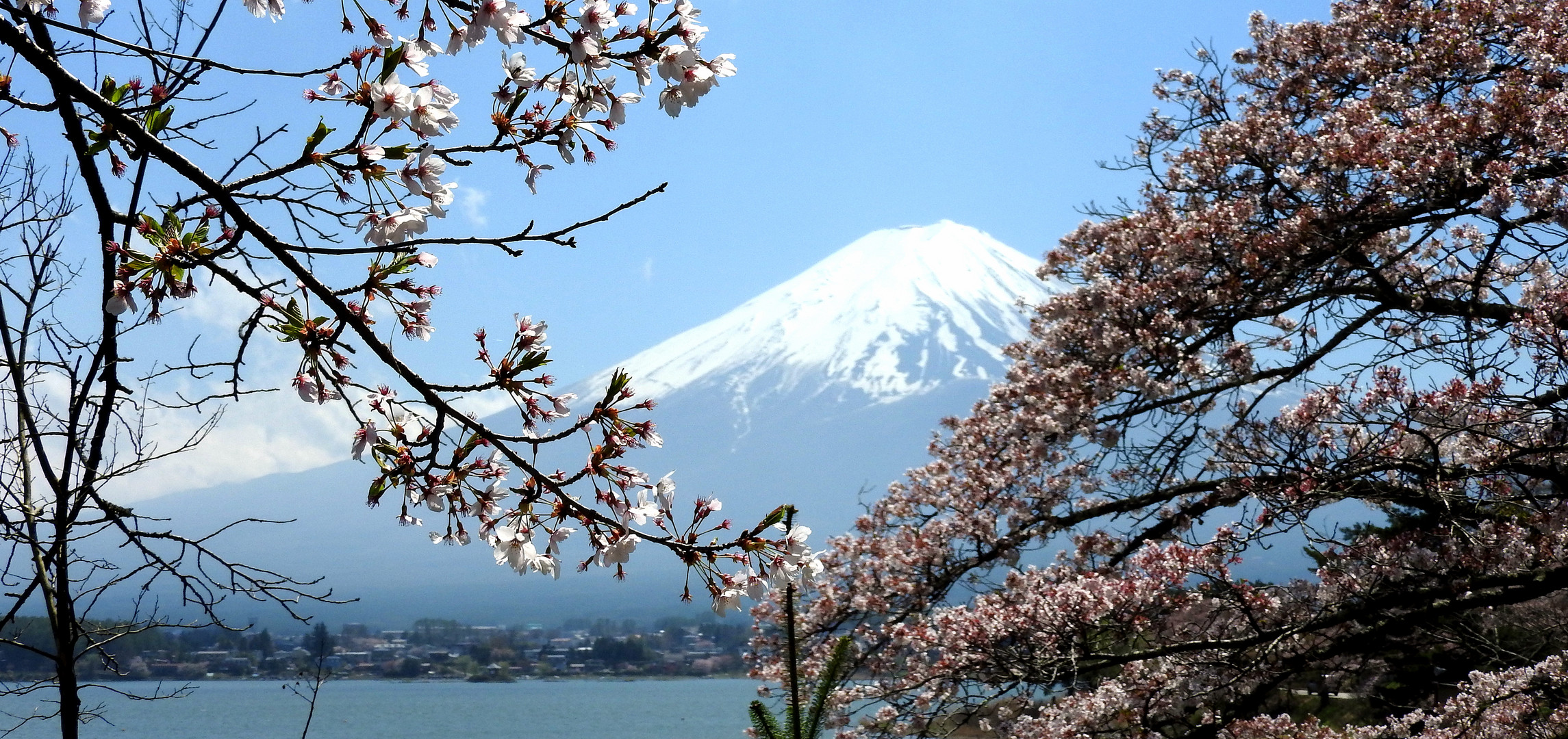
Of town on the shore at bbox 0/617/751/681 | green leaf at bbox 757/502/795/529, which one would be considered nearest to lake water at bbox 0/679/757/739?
town on the shore at bbox 0/617/751/681

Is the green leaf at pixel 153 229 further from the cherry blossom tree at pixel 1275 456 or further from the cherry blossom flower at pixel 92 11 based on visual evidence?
the cherry blossom tree at pixel 1275 456

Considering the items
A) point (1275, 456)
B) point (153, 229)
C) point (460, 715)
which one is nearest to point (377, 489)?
point (153, 229)

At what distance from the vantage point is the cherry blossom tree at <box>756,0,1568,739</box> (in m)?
5.20

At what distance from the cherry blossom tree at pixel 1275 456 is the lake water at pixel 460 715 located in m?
27.9

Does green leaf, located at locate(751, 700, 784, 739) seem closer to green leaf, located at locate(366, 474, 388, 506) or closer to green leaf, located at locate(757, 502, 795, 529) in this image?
green leaf, located at locate(757, 502, 795, 529)

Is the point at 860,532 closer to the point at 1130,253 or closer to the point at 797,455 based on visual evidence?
the point at 1130,253

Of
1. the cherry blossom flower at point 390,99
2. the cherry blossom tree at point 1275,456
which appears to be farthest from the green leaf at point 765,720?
the cherry blossom tree at point 1275,456

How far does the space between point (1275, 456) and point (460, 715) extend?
69.6 metres

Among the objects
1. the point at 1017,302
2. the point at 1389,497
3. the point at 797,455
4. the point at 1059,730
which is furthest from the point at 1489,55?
the point at 797,455

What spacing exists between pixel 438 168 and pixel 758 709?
48.0 inches

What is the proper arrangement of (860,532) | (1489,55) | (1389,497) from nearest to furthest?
(1389,497) → (1489,55) → (860,532)

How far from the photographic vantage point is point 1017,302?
10.2 meters

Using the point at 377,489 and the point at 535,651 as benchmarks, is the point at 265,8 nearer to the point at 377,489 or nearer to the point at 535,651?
the point at 377,489

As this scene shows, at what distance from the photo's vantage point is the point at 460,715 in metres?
67.8
